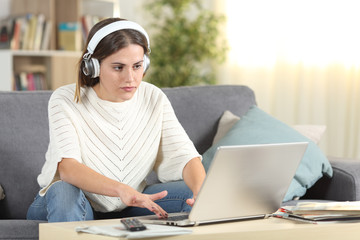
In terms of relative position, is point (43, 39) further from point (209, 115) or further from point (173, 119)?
point (173, 119)

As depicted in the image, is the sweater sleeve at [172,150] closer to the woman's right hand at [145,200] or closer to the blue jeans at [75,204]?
the blue jeans at [75,204]

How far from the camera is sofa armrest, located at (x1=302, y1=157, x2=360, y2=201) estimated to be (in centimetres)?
238

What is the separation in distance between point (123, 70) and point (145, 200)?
0.48 metres

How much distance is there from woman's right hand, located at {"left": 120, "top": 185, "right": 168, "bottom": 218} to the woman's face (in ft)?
1.30

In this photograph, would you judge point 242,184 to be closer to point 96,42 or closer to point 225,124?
point 96,42

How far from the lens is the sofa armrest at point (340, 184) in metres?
2.38

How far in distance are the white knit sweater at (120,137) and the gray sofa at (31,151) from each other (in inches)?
10.7

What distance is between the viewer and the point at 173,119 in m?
2.11

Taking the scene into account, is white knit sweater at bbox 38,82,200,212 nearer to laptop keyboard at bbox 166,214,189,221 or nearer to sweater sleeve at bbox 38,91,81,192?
sweater sleeve at bbox 38,91,81,192

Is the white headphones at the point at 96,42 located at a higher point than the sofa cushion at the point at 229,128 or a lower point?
higher

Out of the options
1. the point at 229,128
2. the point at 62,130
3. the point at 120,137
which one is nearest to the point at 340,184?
the point at 229,128

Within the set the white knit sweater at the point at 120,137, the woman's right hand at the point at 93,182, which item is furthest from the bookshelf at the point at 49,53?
the woman's right hand at the point at 93,182

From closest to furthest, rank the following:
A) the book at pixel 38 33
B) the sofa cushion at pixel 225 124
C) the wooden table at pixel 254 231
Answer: the wooden table at pixel 254 231
the sofa cushion at pixel 225 124
the book at pixel 38 33

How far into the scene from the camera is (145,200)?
160cm
